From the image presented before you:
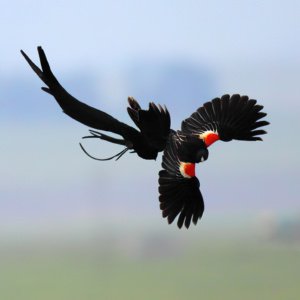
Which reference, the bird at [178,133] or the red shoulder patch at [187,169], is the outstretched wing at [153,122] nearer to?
the bird at [178,133]

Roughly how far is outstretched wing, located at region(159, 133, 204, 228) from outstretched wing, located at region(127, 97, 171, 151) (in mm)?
87

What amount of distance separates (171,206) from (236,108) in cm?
103

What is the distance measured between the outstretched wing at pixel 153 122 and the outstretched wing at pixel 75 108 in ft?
0.42

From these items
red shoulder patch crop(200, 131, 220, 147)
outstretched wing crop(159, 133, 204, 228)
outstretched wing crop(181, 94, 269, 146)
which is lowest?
outstretched wing crop(159, 133, 204, 228)

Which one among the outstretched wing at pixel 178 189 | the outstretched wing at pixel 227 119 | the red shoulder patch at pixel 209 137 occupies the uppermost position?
the outstretched wing at pixel 227 119

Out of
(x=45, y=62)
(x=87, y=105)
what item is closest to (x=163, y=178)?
(x=87, y=105)

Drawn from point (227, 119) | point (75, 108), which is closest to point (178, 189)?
point (227, 119)

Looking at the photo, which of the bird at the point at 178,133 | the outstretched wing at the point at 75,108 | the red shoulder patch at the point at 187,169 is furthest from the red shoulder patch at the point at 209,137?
the outstretched wing at the point at 75,108

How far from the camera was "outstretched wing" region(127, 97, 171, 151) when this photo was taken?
4.66 metres

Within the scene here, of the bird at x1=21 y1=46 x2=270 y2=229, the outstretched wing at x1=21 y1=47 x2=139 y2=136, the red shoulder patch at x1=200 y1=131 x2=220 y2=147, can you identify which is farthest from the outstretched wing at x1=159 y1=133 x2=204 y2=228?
the outstretched wing at x1=21 y1=47 x2=139 y2=136

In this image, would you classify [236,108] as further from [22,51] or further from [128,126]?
[22,51]

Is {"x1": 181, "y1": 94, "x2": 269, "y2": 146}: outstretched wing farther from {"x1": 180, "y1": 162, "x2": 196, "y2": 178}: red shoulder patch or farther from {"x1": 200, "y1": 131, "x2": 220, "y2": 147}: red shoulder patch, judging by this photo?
{"x1": 180, "y1": 162, "x2": 196, "y2": 178}: red shoulder patch

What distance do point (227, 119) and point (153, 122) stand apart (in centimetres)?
69

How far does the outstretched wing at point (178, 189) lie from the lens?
4676 millimetres
